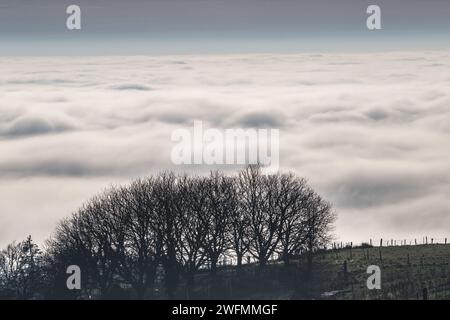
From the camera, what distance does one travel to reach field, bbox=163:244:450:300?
84000 millimetres

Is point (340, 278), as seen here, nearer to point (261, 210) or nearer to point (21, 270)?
point (261, 210)

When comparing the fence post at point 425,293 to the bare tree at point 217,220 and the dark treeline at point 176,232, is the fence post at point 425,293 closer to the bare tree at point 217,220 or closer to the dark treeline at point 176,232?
the dark treeline at point 176,232

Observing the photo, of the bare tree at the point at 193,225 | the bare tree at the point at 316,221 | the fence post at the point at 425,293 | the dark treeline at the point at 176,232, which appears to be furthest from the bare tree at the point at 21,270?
the fence post at the point at 425,293

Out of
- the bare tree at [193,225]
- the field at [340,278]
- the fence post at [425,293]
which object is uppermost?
the bare tree at [193,225]

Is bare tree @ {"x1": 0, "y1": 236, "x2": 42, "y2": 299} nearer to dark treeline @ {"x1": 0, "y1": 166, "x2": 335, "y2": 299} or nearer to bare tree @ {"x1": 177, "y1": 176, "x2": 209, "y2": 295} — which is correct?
dark treeline @ {"x1": 0, "y1": 166, "x2": 335, "y2": 299}

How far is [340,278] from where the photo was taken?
298 ft

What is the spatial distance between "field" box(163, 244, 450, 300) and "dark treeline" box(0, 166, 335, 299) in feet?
3.94

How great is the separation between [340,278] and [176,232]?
15.1 meters

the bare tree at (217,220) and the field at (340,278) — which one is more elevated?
the bare tree at (217,220)

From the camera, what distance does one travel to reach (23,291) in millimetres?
100250

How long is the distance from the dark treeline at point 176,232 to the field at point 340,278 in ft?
3.94

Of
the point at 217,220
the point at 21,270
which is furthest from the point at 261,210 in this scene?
the point at 21,270

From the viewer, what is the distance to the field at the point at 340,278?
84.0 m
